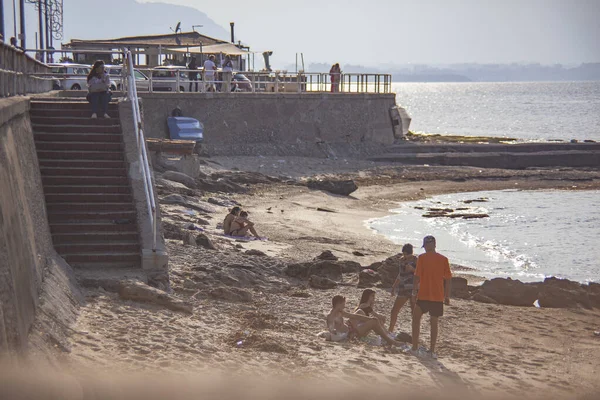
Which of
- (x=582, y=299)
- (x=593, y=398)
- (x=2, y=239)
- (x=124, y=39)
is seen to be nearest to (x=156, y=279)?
(x=2, y=239)

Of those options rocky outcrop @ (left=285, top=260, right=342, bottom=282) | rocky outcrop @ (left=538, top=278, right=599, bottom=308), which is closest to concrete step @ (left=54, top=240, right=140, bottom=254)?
rocky outcrop @ (left=285, top=260, right=342, bottom=282)

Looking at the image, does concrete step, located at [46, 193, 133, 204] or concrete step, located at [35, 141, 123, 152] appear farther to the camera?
concrete step, located at [35, 141, 123, 152]

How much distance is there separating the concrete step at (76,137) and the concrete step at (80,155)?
0.34 meters

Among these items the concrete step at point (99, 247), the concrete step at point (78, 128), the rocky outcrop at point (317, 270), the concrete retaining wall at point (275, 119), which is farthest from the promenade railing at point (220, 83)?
the concrete step at point (99, 247)

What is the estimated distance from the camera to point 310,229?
19.9 m

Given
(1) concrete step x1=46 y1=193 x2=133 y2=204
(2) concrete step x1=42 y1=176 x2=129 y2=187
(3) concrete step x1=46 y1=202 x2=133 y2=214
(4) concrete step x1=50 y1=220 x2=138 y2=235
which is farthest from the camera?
(2) concrete step x1=42 y1=176 x2=129 y2=187

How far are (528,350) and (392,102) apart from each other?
92.5ft

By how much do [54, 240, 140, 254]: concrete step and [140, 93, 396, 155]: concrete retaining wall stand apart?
18.9 meters

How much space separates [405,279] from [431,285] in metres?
0.79

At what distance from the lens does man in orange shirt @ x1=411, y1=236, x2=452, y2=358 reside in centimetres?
991

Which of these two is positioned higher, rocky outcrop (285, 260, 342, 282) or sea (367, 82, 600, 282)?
rocky outcrop (285, 260, 342, 282)

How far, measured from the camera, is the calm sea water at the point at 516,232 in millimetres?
18625

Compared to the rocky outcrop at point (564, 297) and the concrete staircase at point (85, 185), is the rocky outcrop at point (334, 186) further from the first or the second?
the concrete staircase at point (85, 185)

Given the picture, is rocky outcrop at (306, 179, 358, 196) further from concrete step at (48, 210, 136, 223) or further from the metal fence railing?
concrete step at (48, 210, 136, 223)
